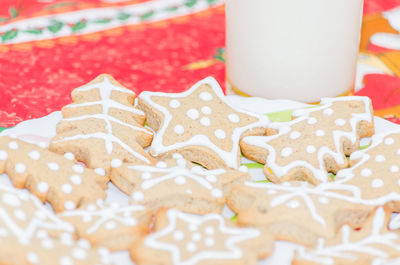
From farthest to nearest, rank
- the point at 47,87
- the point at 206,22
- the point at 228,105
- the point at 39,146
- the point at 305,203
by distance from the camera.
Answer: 1. the point at 206,22
2. the point at 47,87
3. the point at 228,105
4. the point at 39,146
5. the point at 305,203

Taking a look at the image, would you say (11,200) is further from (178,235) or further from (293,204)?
(293,204)

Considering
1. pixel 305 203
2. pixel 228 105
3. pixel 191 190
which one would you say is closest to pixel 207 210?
pixel 191 190

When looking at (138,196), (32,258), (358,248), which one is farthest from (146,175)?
(358,248)

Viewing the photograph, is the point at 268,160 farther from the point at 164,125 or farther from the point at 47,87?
the point at 47,87

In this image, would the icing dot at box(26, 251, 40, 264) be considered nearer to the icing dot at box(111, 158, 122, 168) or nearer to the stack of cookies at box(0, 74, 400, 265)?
the stack of cookies at box(0, 74, 400, 265)

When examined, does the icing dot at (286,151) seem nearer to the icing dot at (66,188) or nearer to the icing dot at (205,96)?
the icing dot at (205,96)

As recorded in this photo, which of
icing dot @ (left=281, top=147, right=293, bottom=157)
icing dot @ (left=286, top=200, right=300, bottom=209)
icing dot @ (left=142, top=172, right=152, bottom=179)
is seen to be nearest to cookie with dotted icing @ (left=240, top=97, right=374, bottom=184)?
Answer: icing dot @ (left=281, top=147, right=293, bottom=157)
